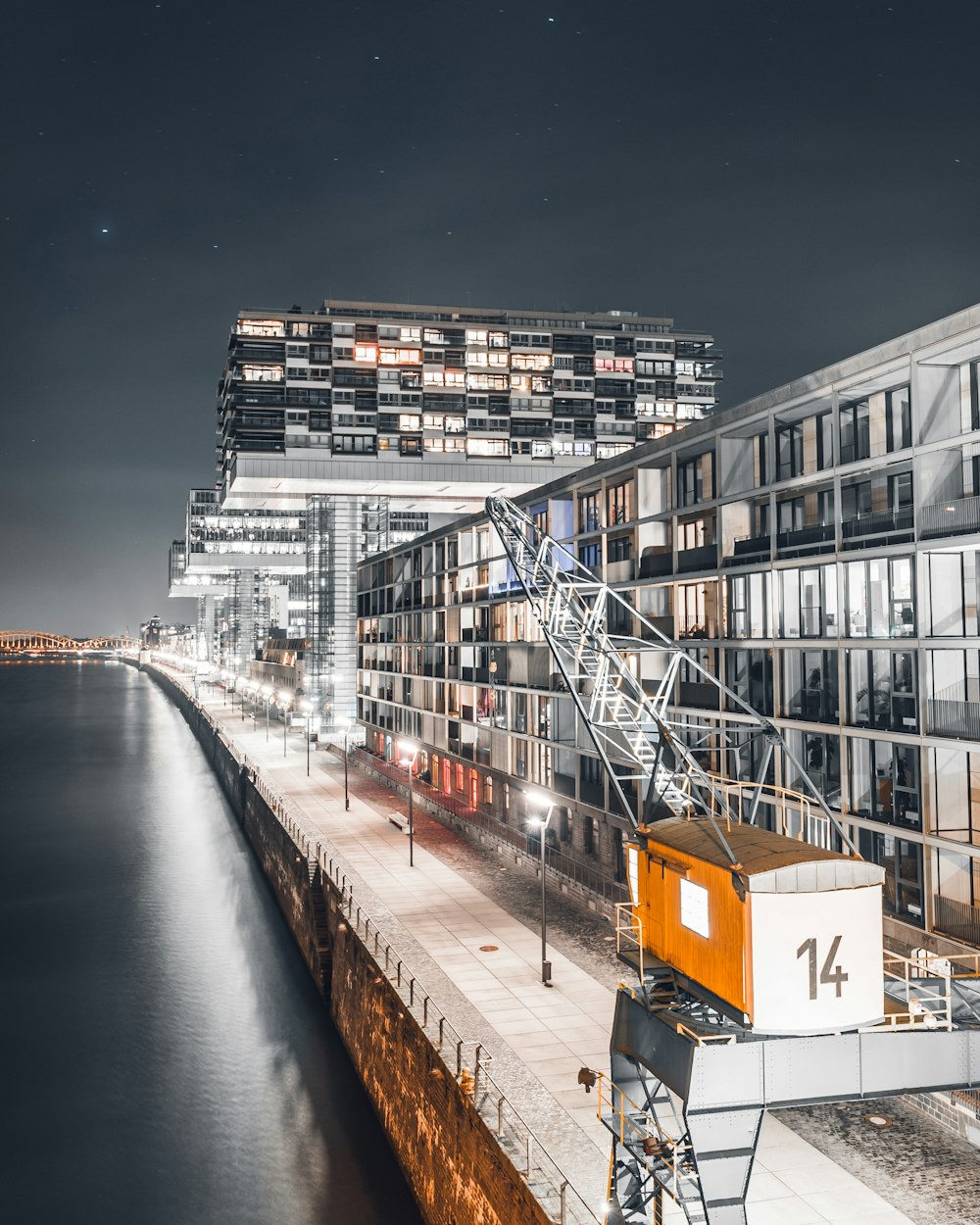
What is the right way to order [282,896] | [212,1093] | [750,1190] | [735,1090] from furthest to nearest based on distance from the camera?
[282,896]
[212,1093]
[750,1190]
[735,1090]

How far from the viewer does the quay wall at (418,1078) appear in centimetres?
1683

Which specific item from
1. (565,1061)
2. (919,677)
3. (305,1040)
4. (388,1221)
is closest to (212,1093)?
(305,1040)

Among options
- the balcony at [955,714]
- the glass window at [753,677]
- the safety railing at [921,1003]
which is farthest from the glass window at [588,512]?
the safety railing at [921,1003]

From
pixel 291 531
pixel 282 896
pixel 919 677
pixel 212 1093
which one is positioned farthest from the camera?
pixel 291 531

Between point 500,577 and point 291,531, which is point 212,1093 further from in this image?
point 291,531

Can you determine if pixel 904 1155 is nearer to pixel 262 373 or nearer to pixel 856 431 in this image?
pixel 856 431

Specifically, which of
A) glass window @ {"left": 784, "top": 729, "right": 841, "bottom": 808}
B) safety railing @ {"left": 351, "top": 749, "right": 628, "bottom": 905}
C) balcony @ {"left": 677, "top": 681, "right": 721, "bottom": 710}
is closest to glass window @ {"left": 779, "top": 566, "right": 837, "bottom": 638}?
glass window @ {"left": 784, "top": 729, "right": 841, "bottom": 808}

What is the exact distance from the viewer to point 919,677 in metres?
23.4

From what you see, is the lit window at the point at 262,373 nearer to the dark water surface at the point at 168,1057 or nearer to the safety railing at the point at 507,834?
the safety railing at the point at 507,834

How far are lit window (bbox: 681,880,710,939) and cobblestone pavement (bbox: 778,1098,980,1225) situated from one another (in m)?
6.25

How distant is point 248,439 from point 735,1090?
247ft

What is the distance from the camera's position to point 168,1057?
33438 mm

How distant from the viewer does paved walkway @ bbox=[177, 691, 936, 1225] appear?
674 inches

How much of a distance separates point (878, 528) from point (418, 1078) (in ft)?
55.4
